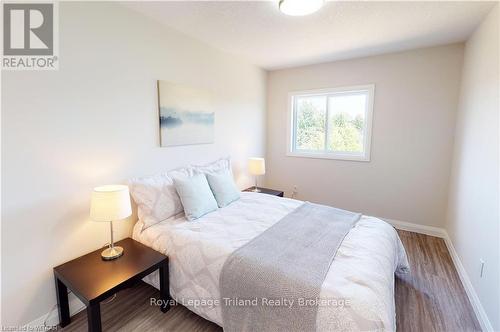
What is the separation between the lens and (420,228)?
3270 millimetres

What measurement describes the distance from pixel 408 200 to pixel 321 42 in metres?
2.40

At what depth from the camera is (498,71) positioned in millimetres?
1836

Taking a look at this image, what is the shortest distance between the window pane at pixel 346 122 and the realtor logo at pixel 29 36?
11.2 ft

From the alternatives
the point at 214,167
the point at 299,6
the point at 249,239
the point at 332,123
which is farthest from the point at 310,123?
the point at 249,239

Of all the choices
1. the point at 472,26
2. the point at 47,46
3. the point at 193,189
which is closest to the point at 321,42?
the point at 472,26

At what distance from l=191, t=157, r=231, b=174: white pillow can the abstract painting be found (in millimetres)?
293

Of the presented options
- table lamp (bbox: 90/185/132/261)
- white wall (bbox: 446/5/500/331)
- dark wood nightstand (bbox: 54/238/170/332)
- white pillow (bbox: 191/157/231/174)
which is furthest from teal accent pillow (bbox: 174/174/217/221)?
white wall (bbox: 446/5/500/331)

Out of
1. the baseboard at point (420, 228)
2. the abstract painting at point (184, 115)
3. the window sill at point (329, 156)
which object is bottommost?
the baseboard at point (420, 228)

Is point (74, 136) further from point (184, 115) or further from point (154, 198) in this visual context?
point (184, 115)

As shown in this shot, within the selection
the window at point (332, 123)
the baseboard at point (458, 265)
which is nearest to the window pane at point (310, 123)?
the window at point (332, 123)

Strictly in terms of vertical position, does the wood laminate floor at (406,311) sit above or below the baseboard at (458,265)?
below

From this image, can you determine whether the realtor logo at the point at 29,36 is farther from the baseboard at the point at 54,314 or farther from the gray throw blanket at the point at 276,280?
the gray throw blanket at the point at 276,280

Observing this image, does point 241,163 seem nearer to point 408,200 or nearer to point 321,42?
point 321,42

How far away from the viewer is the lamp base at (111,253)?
5.95 ft
